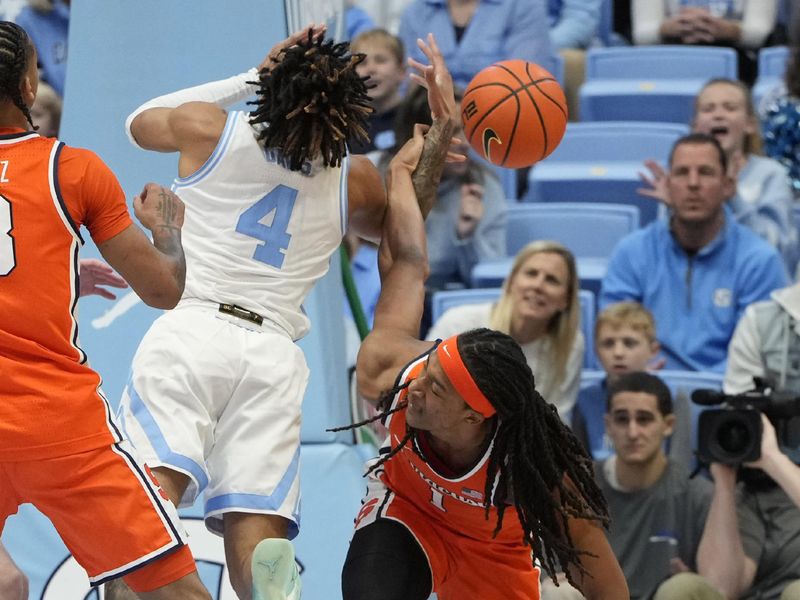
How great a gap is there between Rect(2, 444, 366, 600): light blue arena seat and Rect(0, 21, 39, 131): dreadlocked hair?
2022 mm

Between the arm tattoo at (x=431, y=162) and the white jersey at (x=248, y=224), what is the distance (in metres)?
0.55

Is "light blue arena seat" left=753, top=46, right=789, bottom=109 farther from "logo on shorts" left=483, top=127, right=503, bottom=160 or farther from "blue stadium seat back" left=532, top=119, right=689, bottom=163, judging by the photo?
"logo on shorts" left=483, top=127, right=503, bottom=160

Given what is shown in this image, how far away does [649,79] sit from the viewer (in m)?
8.64

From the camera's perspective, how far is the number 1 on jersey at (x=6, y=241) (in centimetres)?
309

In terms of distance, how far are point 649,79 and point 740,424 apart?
424 centimetres

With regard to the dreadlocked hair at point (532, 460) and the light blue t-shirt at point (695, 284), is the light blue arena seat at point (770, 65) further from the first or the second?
the dreadlocked hair at point (532, 460)

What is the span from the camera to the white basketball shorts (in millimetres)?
3629

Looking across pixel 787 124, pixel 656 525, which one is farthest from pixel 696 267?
pixel 656 525

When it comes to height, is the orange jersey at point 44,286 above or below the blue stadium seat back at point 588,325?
above

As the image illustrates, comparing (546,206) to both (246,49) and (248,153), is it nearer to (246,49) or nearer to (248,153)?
(246,49)

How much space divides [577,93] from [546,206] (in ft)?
5.46

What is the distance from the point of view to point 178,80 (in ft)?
17.1

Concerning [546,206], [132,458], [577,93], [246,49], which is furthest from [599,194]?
[132,458]

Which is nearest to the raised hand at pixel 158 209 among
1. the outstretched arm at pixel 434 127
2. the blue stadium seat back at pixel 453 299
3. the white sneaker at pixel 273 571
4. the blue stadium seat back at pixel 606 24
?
the white sneaker at pixel 273 571
